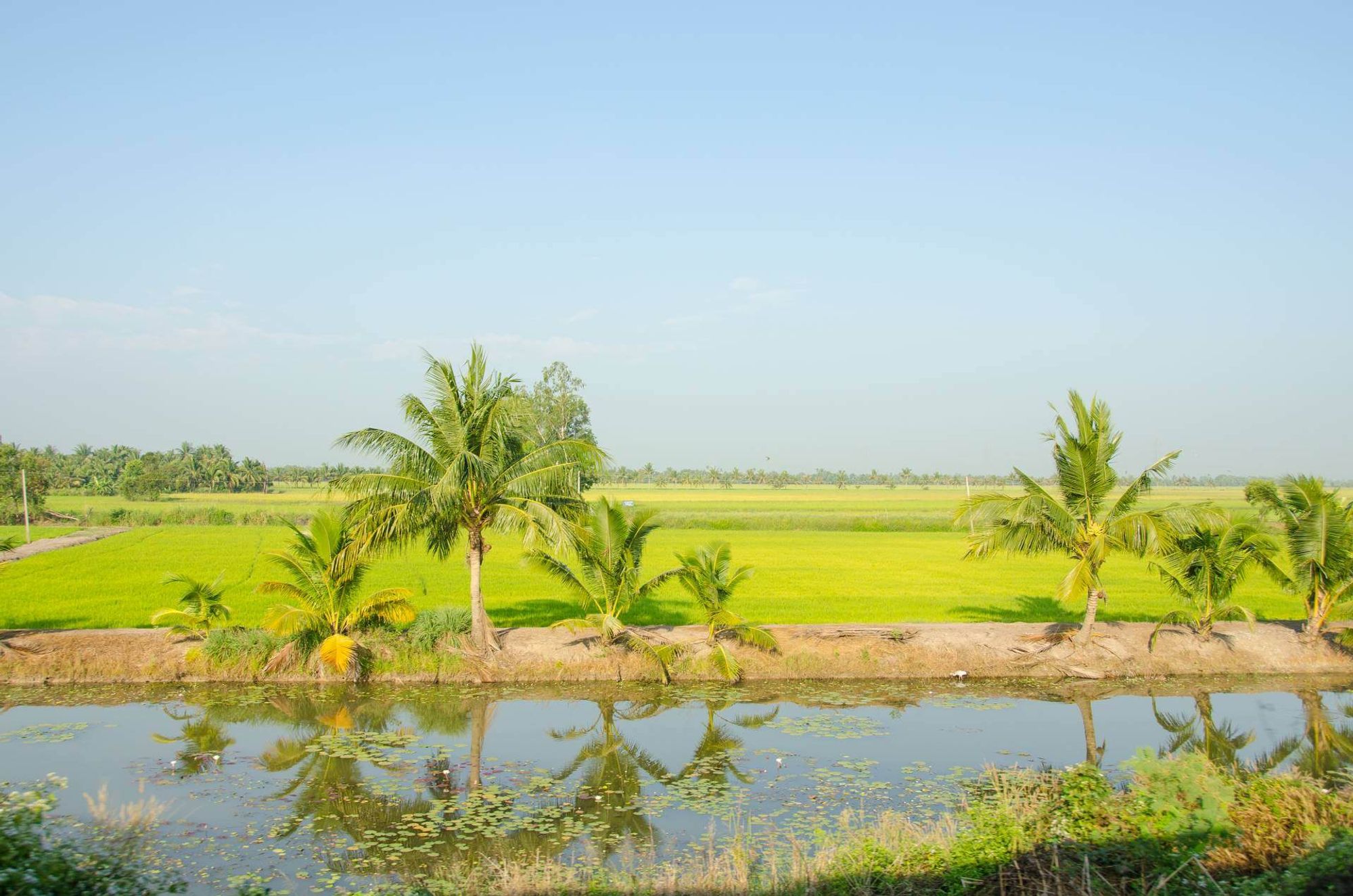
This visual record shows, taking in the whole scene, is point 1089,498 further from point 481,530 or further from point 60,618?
point 60,618

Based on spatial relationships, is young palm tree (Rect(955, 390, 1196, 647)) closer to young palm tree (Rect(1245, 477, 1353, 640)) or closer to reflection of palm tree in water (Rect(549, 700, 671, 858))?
young palm tree (Rect(1245, 477, 1353, 640))

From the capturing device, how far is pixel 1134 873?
7848 millimetres

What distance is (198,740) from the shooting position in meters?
13.8

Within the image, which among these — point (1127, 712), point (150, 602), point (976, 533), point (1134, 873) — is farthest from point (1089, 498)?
point (150, 602)

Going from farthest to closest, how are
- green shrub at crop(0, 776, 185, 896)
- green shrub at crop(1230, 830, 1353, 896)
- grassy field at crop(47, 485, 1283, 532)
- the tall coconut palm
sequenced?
1. grassy field at crop(47, 485, 1283, 532)
2. the tall coconut palm
3. green shrub at crop(1230, 830, 1353, 896)
4. green shrub at crop(0, 776, 185, 896)

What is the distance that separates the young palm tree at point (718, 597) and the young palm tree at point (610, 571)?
1.47 feet

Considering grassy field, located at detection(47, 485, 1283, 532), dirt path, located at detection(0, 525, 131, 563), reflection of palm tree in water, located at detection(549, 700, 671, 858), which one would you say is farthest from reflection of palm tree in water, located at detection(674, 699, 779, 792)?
dirt path, located at detection(0, 525, 131, 563)

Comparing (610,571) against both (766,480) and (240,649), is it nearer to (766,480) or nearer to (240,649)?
(240,649)

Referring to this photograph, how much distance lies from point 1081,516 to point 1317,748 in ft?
18.7

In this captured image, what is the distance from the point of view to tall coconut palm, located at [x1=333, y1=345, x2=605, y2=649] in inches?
663

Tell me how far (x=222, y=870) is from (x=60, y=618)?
16202 mm

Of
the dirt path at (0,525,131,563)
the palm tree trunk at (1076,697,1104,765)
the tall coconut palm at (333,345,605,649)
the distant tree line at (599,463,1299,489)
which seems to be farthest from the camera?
the distant tree line at (599,463,1299,489)

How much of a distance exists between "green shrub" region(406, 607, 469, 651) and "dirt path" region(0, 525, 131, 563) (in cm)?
2353

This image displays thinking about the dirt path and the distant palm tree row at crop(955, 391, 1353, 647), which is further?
the dirt path
